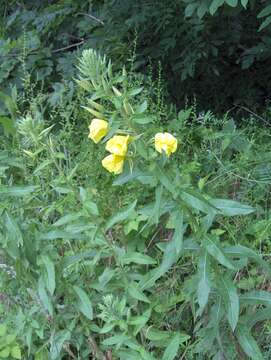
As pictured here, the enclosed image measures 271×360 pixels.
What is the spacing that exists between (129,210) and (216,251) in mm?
410

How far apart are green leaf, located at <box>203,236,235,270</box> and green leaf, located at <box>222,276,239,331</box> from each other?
10 cm

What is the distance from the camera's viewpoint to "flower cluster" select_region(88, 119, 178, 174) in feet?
6.66

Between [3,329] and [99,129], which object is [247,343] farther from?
[3,329]

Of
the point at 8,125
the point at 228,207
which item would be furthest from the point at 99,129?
the point at 8,125

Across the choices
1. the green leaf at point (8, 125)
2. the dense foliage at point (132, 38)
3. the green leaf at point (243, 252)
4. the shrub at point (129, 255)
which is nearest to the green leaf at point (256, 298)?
the shrub at point (129, 255)

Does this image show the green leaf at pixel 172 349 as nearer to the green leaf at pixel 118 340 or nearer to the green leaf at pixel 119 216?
the green leaf at pixel 118 340

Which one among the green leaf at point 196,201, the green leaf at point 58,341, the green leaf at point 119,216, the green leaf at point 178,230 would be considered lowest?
the green leaf at point 58,341

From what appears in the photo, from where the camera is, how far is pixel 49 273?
7.97 ft

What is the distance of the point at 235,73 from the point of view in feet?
17.9

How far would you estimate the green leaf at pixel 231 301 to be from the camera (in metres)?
2.15

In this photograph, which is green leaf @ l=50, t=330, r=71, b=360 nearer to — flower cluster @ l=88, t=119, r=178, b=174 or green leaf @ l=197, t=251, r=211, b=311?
green leaf @ l=197, t=251, r=211, b=311

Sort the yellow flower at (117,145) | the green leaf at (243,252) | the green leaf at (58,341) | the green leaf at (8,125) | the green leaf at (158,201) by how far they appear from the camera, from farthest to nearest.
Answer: the green leaf at (8,125) < the green leaf at (58,341) < the green leaf at (243,252) < the green leaf at (158,201) < the yellow flower at (117,145)

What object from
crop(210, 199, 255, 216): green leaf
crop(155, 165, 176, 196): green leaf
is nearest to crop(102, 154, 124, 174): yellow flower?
crop(155, 165, 176, 196): green leaf

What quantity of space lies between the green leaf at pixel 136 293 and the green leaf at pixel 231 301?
318 millimetres
